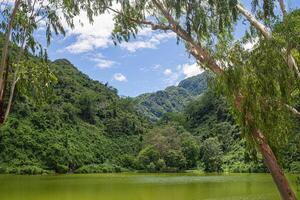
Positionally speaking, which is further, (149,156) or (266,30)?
(149,156)

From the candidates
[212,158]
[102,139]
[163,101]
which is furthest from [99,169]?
[163,101]

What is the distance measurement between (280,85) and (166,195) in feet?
53.2

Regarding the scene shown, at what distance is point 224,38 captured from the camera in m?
8.53

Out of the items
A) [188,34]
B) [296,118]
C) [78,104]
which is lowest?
[296,118]

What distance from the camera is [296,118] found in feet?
27.7

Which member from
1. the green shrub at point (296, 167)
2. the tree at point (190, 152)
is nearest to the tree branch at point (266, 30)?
the green shrub at point (296, 167)

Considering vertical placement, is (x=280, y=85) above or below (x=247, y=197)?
above

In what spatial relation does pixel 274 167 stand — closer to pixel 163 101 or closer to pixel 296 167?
pixel 296 167

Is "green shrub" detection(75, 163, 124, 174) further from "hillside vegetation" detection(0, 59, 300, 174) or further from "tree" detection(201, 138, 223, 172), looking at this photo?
"tree" detection(201, 138, 223, 172)

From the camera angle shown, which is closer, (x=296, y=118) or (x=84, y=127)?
(x=296, y=118)

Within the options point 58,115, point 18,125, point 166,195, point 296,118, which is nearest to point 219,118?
point 58,115

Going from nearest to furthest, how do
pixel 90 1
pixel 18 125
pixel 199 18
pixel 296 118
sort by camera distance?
pixel 199 18 < pixel 296 118 < pixel 90 1 < pixel 18 125

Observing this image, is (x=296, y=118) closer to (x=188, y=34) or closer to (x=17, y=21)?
(x=188, y=34)

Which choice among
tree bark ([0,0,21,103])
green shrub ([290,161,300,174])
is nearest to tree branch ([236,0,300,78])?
tree bark ([0,0,21,103])
